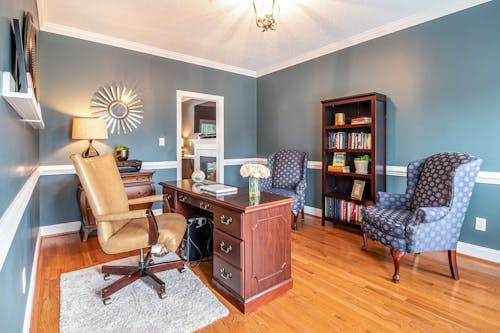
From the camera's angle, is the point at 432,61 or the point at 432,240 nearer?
the point at 432,240

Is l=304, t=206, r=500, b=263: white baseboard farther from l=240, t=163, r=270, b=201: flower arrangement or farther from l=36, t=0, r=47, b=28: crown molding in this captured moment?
l=36, t=0, r=47, b=28: crown molding

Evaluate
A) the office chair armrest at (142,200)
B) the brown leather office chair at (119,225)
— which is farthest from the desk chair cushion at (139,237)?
the office chair armrest at (142,200)

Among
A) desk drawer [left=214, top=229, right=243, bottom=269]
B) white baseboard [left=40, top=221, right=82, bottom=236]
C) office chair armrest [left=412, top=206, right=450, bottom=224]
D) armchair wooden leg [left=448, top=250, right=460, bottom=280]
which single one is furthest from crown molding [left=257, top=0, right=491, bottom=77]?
white baseboard [left=40, top=221, right=82, bottom=236]

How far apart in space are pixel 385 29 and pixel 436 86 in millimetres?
957

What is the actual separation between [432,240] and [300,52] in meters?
3.18

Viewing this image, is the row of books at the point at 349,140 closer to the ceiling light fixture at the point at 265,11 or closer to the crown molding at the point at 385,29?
the crown molding at the point at 385,29

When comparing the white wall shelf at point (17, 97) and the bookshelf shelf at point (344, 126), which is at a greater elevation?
the bookshelf shelf at point (344, 126)

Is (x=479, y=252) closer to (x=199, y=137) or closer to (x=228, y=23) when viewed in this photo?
(x=228, y=23)

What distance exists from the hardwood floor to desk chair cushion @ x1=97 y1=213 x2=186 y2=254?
0.51m

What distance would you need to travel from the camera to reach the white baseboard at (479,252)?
2588 millimetres

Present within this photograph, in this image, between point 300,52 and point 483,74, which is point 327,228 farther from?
point 300,52

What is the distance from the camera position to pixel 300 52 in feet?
13.7

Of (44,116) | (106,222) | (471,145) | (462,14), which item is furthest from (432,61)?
(44,116)

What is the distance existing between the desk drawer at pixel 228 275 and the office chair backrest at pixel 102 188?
814 millimetres
